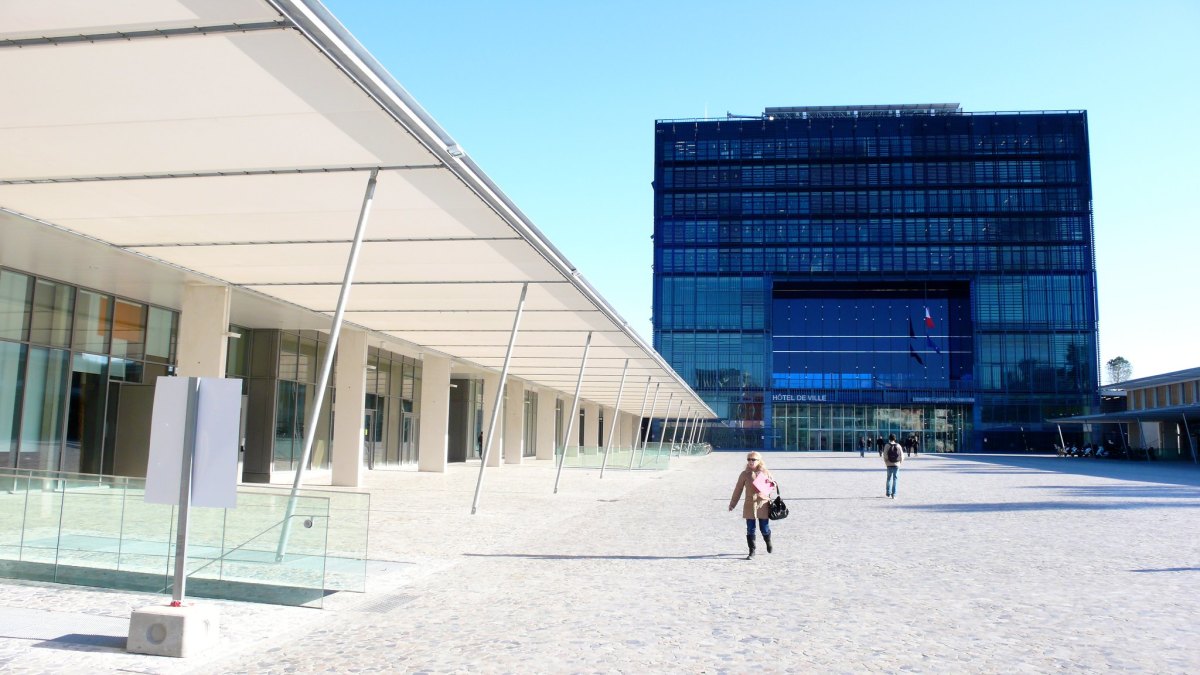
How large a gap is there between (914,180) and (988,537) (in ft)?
263

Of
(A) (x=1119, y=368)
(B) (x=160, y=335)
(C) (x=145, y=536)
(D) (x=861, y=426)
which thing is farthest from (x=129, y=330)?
(A) (x=1119, y=368)

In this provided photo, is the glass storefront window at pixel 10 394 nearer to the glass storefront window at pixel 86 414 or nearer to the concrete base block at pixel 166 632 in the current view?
the glass storefront window at pixel 86 414

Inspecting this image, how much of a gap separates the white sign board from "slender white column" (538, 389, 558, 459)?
130 feet

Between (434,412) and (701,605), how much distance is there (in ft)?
76.5

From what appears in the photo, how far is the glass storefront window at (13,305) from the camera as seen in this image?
16969mm

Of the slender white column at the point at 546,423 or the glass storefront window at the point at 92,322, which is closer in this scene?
the glass storefront window at the point at 92,322

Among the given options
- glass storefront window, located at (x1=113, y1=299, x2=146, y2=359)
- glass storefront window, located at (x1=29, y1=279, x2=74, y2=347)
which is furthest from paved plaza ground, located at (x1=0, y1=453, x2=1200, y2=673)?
glass storefront window, located at (x1=113, y1=299, x2=146, y2=359)

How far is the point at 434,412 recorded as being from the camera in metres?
30.9

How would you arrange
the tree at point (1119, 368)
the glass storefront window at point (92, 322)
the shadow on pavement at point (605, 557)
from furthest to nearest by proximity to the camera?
the tree at point (1119, 368) → the glass storefront window at point (92, 322) → the shadow on pavement at point (605, 557)

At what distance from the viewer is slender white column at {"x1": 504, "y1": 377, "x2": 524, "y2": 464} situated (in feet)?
137

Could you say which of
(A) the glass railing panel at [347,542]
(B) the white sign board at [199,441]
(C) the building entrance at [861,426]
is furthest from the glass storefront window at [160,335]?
(C) the building entrance at [861,426]

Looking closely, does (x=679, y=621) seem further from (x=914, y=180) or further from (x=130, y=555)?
(x=914, y=180)

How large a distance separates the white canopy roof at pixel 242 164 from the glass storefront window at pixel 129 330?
7.58 ft

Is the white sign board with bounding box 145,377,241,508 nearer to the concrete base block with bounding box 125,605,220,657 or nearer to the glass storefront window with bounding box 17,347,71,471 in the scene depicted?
the concrete base block with bounding box 125,605,220,657
